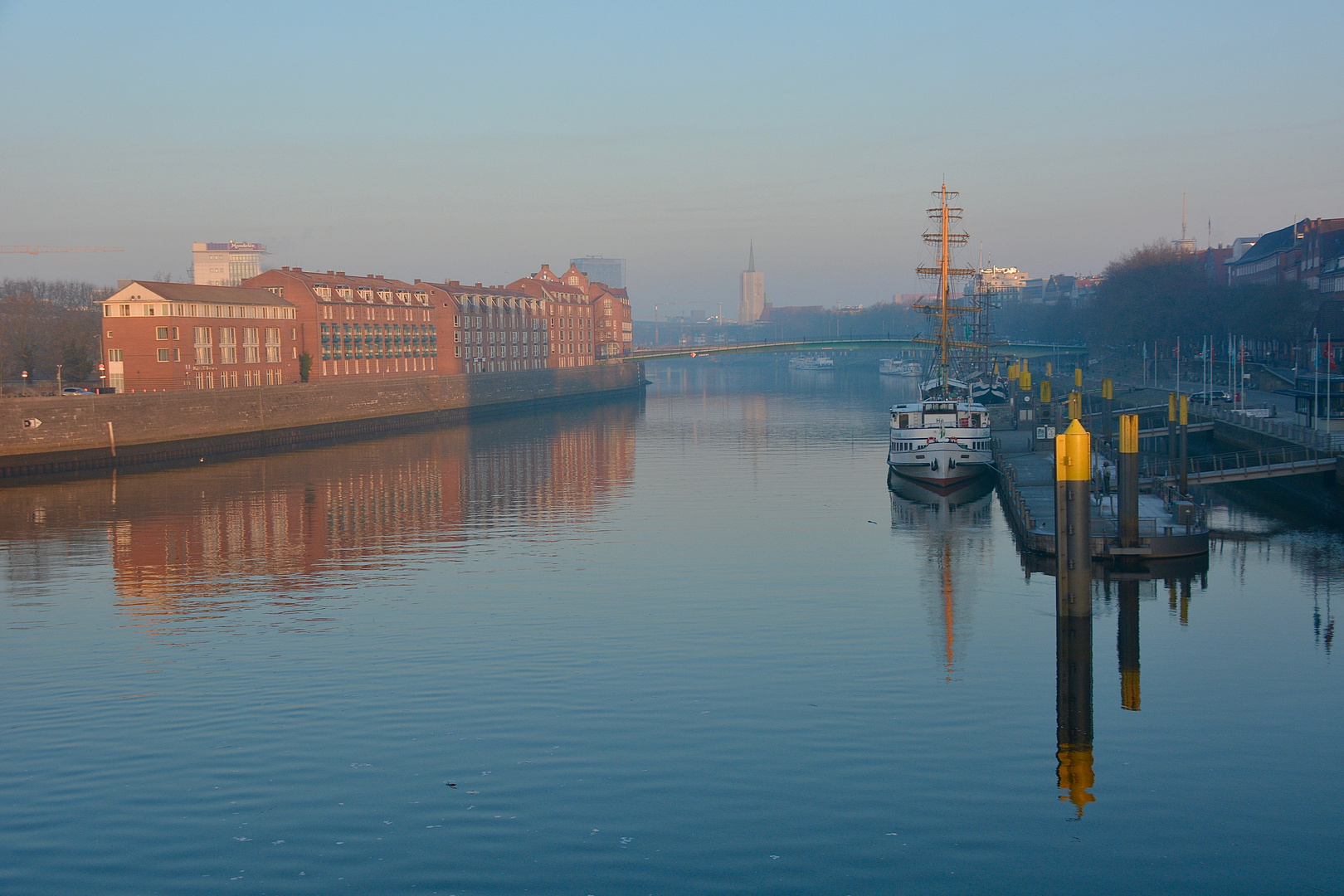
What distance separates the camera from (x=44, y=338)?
9769 centimetres

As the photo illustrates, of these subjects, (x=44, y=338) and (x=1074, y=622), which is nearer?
(x=1074, y=622)

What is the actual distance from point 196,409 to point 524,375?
51.1 metres

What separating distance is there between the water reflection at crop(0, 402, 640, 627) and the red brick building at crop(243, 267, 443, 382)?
24.3 m

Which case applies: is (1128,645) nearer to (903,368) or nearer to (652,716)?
(652,716)

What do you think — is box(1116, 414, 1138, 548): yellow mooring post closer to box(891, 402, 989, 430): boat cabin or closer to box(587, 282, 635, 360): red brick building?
box(891, 402, 989, 430): boat cabin

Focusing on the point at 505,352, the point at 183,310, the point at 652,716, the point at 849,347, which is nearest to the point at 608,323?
the point at 849,347

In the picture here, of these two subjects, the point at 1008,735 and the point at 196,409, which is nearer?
the point at 1008,735

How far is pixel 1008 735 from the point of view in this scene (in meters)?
18.7

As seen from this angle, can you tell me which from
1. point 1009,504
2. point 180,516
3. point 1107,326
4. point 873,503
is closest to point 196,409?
point 180,516

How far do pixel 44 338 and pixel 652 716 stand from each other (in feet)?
310

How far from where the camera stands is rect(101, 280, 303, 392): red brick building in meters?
76.1

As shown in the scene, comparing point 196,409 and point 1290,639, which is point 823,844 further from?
point 196,409

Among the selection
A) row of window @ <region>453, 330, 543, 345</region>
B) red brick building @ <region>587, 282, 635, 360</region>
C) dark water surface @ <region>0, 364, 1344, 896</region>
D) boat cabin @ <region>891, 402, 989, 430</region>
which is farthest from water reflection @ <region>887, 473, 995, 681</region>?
red brick building @ <region>587, 282, 635, 360</region>

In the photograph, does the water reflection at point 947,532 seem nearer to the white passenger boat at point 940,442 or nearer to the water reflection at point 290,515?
the white passenger boat at point 940,442
